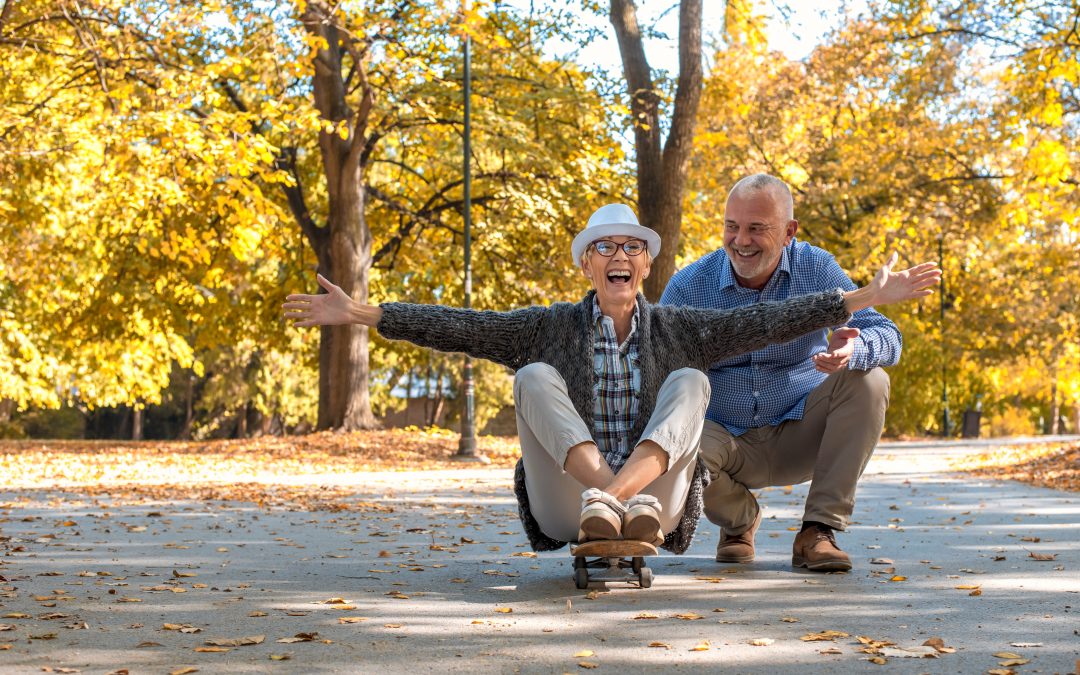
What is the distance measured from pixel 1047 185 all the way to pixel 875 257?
967 cm

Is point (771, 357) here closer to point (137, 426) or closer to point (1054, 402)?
point (1054, 402)

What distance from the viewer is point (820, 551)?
6344 mm

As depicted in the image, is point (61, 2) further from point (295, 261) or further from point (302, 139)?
point (295, 261)

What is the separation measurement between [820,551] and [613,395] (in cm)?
135

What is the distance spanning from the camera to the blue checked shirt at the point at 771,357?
656 centimetres

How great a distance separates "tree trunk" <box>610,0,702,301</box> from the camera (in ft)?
62.6

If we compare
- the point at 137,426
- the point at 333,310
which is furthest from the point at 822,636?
the point at 137,426

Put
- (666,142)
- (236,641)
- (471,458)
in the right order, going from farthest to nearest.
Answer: (471,458) → (666,142) → (236,641)

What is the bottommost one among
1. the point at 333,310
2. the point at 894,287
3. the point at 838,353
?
the point at 838,353

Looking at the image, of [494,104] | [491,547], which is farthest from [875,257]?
[491,547]

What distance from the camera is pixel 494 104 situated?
81.1 feet

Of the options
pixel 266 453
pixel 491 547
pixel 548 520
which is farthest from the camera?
pixel 266 453

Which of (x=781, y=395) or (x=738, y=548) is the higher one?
(x=781, y=395)

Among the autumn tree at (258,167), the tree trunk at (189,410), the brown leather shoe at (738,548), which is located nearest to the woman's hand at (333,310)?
the brown leather shoe at (738,548)
